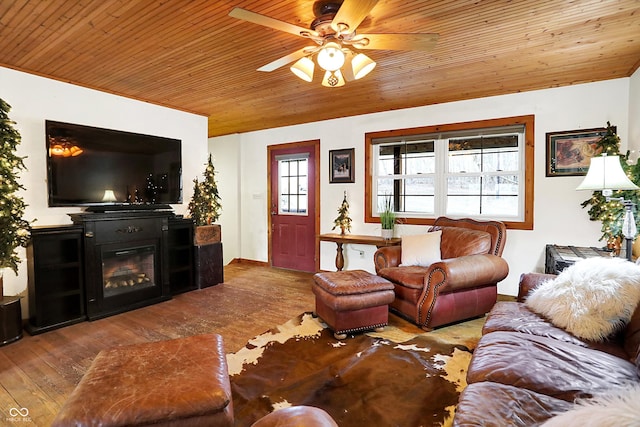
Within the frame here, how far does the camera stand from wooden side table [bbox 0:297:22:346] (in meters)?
2.69

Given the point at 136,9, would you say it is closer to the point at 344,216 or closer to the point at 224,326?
the point at 224,326

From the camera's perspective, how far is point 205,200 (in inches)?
181

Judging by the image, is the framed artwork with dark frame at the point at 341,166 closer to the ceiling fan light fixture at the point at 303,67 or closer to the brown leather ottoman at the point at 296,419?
the ceiling fan light fixture at the point at 303,67

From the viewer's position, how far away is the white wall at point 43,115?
10.2 ft

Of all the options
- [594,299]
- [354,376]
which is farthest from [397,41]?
[354,376]

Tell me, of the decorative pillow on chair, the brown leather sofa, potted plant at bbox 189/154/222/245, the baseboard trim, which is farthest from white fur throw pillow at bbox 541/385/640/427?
the baseboard trim

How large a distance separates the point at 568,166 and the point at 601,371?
2.97 metres

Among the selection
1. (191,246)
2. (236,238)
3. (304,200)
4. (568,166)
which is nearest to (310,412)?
(191,246)

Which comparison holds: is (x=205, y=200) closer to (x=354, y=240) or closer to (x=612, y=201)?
(x=354, y=240)

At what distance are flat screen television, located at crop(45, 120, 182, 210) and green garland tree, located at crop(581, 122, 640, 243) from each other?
4.69 metres

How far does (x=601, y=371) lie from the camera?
1.41m

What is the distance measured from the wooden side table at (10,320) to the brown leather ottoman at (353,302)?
8.37 ft

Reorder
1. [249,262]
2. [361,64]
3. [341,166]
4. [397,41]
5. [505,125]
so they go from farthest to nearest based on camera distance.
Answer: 1. [249,262]
2. [341,166]
3. [505,125]
4. [361,64]
5. [397,41]

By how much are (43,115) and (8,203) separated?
105 cm
